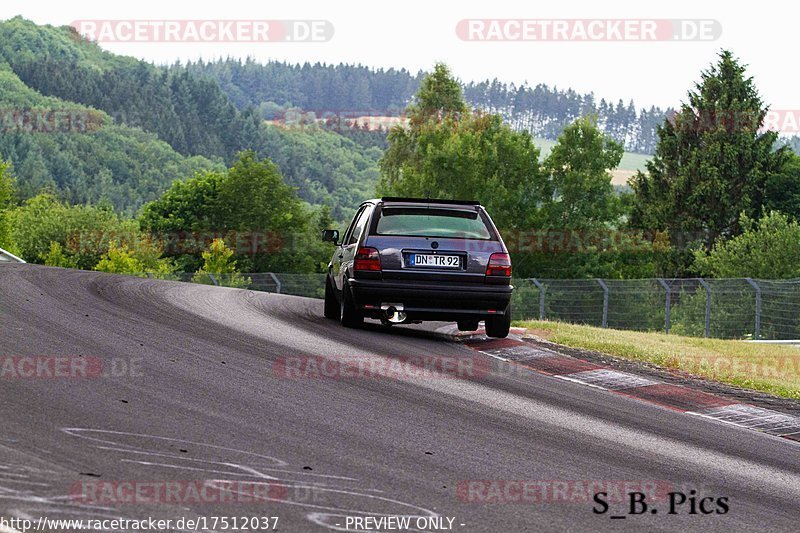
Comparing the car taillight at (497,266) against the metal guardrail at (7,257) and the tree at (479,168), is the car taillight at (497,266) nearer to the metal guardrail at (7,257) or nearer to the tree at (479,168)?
the metal guardrail at (7,257)

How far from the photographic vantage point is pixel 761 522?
20.5 ft

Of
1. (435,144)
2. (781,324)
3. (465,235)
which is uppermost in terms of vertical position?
(435,144)

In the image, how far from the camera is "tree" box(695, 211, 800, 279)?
46562mm

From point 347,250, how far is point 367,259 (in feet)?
4.38

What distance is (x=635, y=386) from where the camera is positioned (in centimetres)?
1162

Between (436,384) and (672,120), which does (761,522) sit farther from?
(672,120)

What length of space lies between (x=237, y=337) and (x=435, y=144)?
5921 centimetres

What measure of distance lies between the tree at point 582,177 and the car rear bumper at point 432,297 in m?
54.6

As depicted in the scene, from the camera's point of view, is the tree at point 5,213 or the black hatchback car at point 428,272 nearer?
the black hatchback car at point 428,272

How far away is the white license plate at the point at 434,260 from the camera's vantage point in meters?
13.5

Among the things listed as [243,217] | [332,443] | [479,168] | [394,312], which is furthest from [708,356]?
[243,217]

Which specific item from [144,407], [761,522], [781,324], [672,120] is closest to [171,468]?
[144,407]

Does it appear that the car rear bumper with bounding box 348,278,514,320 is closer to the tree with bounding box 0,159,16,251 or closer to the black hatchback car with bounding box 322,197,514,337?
the black hatchback car with bounding box 322,197,514,337

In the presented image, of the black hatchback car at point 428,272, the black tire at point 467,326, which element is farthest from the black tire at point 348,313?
the black tire at point 467,326
